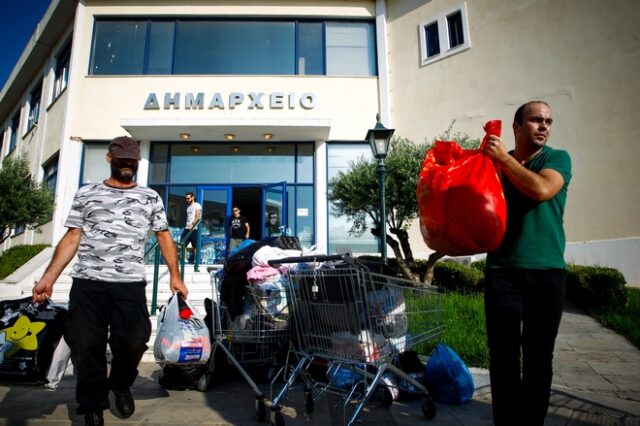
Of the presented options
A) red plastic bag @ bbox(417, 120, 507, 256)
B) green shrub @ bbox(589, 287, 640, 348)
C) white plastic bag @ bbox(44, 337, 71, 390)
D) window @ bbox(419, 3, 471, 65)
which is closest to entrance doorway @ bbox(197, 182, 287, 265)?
window @ bbox(419, 3, 471, 65)

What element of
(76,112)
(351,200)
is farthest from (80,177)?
(351,200)

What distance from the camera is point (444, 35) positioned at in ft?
39.6

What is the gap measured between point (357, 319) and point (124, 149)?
2.15m

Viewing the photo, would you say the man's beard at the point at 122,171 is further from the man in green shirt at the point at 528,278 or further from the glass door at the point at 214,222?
the glass door at the point at 214,222

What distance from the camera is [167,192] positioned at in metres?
12.6

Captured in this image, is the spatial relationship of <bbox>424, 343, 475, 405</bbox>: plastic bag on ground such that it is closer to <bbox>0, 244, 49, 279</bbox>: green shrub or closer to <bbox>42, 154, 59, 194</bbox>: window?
<bbox>0, 244, 49, 279</bbox>: green shrub

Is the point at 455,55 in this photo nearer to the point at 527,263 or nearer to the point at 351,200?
the point at 351,200

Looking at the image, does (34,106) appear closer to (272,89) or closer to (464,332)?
(272,89)

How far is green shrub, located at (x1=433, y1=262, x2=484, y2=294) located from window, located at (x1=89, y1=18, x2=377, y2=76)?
298 inches

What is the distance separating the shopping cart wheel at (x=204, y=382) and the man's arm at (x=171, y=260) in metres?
1.21

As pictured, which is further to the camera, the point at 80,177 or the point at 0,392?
the point at 80,177

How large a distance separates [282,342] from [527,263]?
2280 mm

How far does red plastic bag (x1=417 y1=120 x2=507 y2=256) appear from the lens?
1.95 m

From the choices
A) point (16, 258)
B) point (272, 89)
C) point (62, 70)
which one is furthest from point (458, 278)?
point (62, 70)
